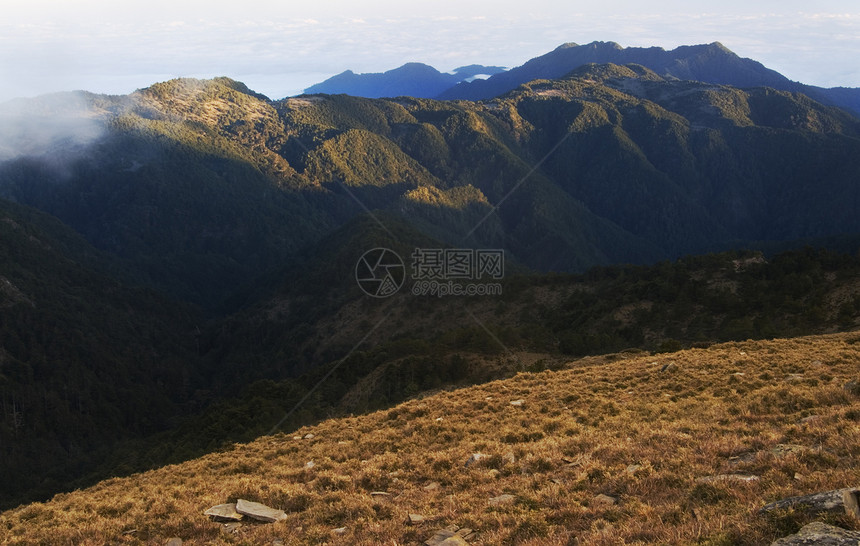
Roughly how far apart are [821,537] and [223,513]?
12.9m

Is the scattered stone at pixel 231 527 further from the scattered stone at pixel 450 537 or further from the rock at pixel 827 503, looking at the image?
the rock at pixel 827 503

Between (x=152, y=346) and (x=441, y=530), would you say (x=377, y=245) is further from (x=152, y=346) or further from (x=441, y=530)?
(x=441, y=530)

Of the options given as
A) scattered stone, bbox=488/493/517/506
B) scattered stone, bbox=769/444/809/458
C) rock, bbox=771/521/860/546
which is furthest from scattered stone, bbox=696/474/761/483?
scattered stone, bbox=488/493/517/506

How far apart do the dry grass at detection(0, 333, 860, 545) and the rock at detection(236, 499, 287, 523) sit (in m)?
0.32

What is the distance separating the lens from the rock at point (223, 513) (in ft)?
46.3

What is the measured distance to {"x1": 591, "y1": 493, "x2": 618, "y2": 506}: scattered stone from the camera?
11492 millimetres

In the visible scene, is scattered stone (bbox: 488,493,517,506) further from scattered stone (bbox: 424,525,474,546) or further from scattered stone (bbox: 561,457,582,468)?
scattered stone (bbox: 561,457,582,468)

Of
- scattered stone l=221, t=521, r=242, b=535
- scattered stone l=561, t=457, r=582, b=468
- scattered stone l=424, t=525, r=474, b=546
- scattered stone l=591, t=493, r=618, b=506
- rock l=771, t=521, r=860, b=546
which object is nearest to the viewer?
rock l=771, t=521, r=860, b=546

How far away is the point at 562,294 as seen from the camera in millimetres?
72375

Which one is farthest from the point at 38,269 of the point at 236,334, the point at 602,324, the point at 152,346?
the point at 602,324

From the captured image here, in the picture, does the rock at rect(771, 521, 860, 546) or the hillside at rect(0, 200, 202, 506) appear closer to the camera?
the rock at rect(771, 521, 860, 546)

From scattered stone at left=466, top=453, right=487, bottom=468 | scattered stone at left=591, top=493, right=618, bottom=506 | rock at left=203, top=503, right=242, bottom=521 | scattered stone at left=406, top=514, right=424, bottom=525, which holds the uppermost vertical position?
scattered stone at left=591, top=493, right=618, bottom=506

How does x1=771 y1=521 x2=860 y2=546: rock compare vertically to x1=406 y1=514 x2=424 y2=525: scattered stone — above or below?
above

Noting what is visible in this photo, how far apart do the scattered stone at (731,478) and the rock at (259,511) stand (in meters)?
9.79
